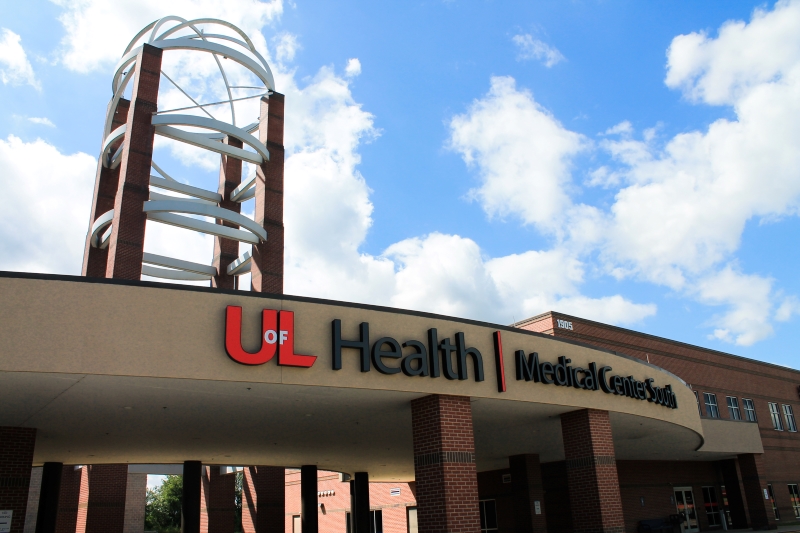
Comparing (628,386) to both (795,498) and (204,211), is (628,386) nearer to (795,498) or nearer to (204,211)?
(204,211)

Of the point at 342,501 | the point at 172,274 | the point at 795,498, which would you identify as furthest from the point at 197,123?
the point at 795,498

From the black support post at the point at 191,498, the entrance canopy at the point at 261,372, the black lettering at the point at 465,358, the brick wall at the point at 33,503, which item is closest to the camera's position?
the entrance canopy at the point at 261,372

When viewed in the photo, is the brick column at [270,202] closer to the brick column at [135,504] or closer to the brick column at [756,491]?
the brick column at [756,491]

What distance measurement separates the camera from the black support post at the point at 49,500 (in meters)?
21.2

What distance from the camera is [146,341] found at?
12.0 meters

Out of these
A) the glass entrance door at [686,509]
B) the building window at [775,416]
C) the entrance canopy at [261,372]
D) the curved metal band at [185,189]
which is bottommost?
the glass entrance door at [686,509]

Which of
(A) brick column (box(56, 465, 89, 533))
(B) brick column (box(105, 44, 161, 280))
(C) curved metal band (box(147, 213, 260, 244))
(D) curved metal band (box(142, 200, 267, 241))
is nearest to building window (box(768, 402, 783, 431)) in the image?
(D) curved metal band (box(142, 200, 267, 241))

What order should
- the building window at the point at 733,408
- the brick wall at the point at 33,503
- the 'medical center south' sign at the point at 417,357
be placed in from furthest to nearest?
1. the brick wall at the point at 33,503
2. the building window at the point at 733,408
3. the 'medical center south' sign at the point at 417,357

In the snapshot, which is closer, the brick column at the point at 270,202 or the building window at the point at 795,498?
the brick column at the point at 270,202

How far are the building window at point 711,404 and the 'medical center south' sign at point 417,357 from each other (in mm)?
22583

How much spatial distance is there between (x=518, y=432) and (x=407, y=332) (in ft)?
27.9

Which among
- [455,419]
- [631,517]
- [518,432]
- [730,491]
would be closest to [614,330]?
[631,517]

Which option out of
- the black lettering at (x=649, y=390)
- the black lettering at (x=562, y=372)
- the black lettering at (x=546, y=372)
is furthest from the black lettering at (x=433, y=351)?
the black lettering at (x=649, y=390)

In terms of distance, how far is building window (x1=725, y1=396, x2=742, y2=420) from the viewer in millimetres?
A: 39812
